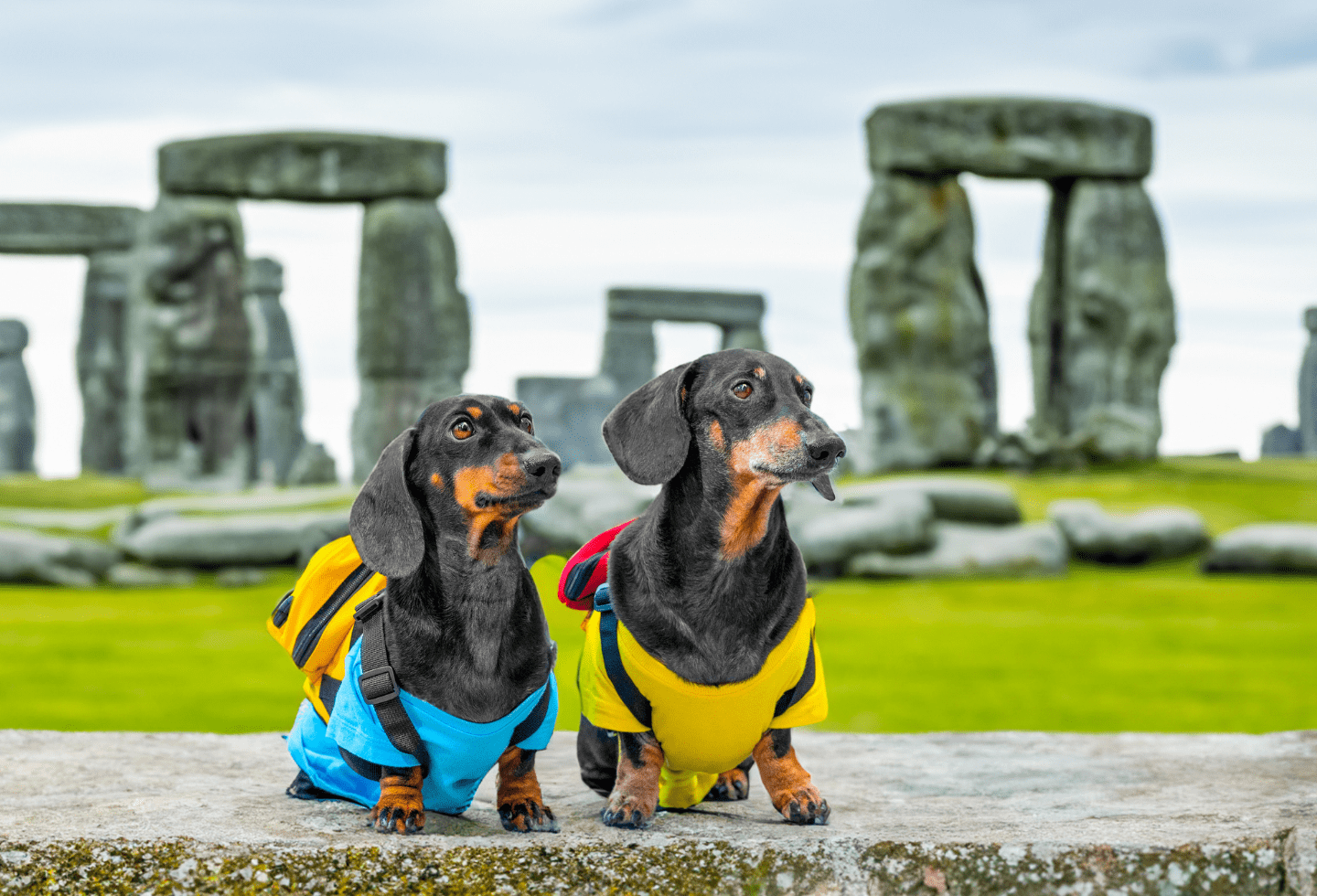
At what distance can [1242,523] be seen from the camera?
37.5ft

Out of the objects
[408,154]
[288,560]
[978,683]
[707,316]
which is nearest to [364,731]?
[978,683]

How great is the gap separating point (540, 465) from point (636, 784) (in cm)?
75

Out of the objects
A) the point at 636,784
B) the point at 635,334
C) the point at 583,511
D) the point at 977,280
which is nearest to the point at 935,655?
the point at 583,511

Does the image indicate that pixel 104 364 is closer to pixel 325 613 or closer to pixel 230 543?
pixel 230 543

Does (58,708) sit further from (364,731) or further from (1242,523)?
(1242,523)

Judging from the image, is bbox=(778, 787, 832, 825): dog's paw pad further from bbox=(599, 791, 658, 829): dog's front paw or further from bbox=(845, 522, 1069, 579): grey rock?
bbox=(845, 522, 1069, 579): grey rock

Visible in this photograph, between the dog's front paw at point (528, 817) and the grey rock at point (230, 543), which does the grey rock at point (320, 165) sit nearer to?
the grey rock at point (230, 543)

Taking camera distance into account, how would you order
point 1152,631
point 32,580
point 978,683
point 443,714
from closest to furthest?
1. point 443,714
2. point 978,683
3. point 1152,631
4. point 32,580

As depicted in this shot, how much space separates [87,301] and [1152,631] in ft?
55.2

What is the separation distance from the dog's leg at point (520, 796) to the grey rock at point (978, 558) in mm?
7240

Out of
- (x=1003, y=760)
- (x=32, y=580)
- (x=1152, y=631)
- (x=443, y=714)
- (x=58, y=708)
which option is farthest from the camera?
(x=32, y=580)

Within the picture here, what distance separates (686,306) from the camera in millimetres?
20344

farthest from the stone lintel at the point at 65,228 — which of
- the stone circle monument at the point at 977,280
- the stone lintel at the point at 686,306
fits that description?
the stone circle monument at the point at 977,280

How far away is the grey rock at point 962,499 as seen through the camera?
10633 millimetres
